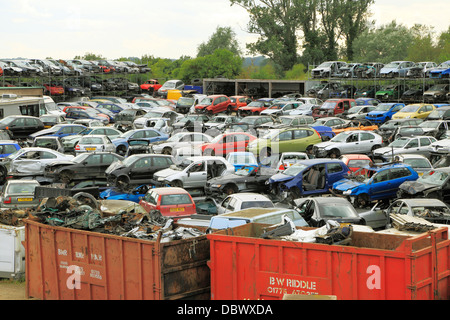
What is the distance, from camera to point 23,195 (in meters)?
19.5

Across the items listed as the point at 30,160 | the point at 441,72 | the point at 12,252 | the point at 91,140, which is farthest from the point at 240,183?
the point at 441,72

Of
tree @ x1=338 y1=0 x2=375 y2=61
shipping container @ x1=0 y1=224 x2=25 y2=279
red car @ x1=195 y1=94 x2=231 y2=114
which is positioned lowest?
shipping container @ x1=0 y1=224 x2=25 y2=279

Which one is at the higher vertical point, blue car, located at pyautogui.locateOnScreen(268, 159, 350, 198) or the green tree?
the green tree

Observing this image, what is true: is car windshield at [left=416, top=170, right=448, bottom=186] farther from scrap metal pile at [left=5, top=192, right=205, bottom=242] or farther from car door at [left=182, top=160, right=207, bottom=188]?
scrap metal pile at [left=5, top=192, right=205, bottom=242]

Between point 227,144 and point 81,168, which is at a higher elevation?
point 227,144

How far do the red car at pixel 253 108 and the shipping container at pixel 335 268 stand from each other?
31.3 m

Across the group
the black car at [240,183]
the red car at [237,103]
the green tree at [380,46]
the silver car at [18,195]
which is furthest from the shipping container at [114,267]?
the green tree at [380,46]

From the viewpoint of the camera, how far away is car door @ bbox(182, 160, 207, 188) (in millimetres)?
21984

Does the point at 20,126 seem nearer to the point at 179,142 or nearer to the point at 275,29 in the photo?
the point at 179,142

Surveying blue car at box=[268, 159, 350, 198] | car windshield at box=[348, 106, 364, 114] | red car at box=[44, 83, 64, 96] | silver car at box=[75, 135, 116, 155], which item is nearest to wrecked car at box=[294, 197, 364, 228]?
blue car at box=[268, 159, 350, 198]

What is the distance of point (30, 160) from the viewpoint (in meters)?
24.0

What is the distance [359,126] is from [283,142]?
25.1 ft

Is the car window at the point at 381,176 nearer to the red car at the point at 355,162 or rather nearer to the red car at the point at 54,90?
the red car at the point at 355,162

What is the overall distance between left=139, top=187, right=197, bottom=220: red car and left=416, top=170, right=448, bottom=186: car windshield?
757cm
